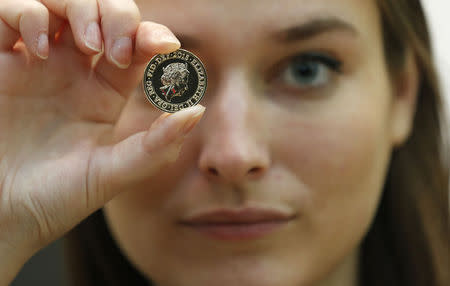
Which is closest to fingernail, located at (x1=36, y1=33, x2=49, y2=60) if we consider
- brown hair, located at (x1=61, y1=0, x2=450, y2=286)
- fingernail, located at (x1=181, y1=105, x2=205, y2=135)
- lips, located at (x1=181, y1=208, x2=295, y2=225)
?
fingernail, located at (x1=181, y1=105, x2=205, y2=135)

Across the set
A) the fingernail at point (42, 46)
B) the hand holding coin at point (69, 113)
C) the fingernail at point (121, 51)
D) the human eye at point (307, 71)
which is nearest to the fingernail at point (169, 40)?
the hand holding coin at point (69, 113)

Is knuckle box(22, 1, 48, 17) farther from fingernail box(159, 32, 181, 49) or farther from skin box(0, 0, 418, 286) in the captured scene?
fingernail box(159, 32, 181, 49)

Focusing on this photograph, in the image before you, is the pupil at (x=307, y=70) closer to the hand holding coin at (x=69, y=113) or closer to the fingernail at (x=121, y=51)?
the hand holding coin at (x=69, y=113)

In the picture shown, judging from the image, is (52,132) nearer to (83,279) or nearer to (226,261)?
(226,261)

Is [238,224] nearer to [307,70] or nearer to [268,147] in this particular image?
[268,147]

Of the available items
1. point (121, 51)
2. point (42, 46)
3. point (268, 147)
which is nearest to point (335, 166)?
point (268, 147)

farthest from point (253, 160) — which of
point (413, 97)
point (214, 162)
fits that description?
point (413, 97)
